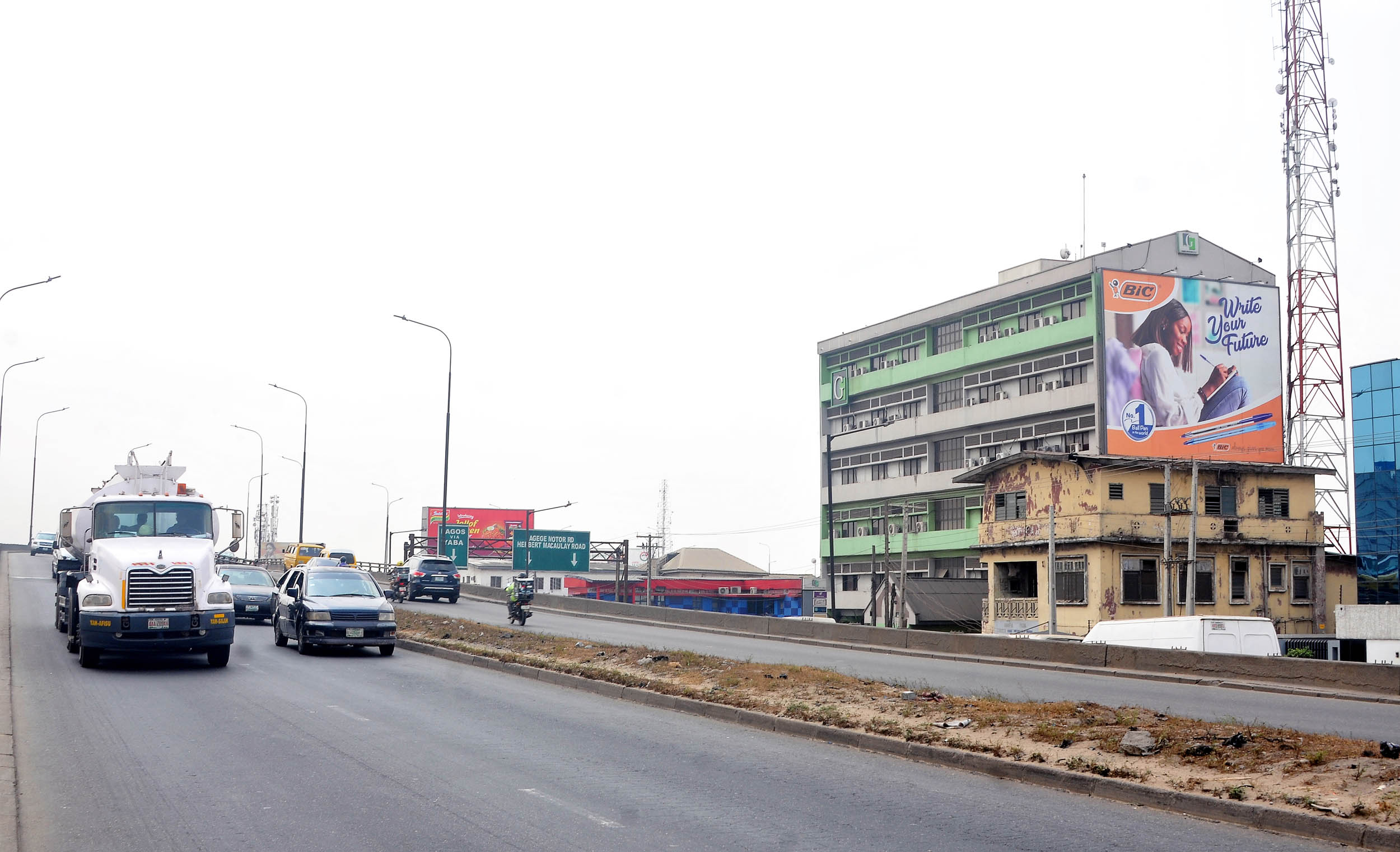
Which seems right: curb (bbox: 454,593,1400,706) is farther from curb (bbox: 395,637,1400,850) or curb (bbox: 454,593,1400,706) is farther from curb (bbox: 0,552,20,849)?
curb (bbox: 0,552,20,849)

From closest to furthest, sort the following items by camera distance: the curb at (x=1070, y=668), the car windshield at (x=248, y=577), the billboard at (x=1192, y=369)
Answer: the curb at (x=1070, y=668) → the car windshield at (x=248, y=577) → the billboard at (x=1192, y=369)

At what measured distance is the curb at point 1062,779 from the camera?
8.21 meters

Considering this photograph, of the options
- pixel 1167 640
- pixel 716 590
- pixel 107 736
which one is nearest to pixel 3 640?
pixel 107 736

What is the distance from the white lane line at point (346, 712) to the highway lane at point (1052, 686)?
7796 mm

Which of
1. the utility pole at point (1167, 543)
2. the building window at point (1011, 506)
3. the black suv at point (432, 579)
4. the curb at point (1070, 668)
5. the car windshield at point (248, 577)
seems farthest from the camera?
the building window at point (1011, 506)

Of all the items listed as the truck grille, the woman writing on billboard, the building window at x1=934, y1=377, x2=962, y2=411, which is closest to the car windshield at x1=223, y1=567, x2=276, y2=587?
the truck grille

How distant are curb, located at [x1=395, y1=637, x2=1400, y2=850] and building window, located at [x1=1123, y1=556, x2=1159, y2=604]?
35.4 metres

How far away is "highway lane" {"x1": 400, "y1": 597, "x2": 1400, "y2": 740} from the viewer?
15.9 m

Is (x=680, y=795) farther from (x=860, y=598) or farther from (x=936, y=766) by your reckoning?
(x=860, y=598)

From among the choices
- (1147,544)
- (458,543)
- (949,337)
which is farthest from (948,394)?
(458,543)

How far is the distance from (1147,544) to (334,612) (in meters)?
35.6

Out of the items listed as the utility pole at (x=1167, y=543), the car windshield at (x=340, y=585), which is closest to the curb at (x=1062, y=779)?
the car windshield at (x=340, y=585)

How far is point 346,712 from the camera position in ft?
48.9

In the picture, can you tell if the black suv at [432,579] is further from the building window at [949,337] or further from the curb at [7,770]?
the building window at [949,337]
